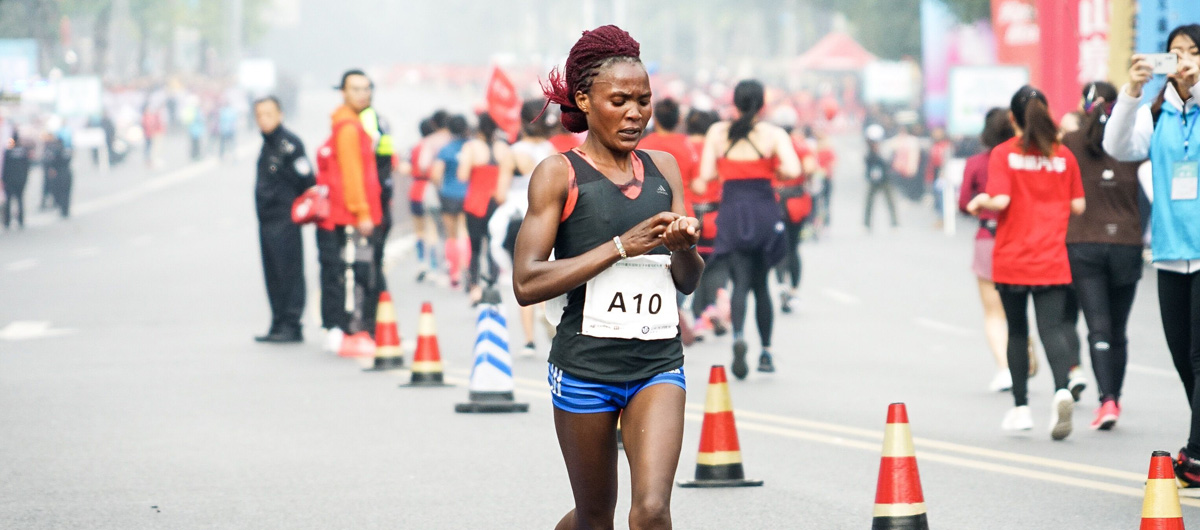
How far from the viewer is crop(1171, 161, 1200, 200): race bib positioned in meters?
Answer: 7.24

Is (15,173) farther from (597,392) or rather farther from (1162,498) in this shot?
(1162,498)

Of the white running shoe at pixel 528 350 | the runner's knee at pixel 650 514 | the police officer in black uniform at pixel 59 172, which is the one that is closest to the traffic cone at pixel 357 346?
the white running shoe at pixel 528 350

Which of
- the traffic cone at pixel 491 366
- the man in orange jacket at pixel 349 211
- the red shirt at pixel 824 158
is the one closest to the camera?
the traffic cone at pixel 491 366

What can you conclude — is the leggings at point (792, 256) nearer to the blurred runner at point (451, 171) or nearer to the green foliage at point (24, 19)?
the blurred runner at point (451, 171)

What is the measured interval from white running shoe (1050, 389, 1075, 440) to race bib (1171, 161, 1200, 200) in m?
1.69

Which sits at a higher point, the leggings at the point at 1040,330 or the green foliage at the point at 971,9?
the green foliage at the point at 971,9

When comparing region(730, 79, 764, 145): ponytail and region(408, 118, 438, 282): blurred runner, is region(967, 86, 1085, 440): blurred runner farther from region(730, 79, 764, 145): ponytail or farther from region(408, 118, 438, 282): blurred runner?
region(408, 118, 438, 282): blurred runner

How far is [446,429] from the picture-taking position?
381 inches

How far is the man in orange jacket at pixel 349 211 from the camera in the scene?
12500mm

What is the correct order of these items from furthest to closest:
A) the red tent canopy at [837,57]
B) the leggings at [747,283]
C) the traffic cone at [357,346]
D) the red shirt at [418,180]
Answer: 1. the red tent canopy at [837,57]
2. the red shirt at [418,180]
3. the traffic cone at [357,346]
4. the leggings at [747,283]

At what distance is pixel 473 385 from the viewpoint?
33.8 ft

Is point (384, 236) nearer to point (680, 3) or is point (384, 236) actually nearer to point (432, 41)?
point (680, 3)

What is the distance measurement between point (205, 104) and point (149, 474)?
54.6m

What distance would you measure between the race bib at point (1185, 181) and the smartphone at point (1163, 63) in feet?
1.80
